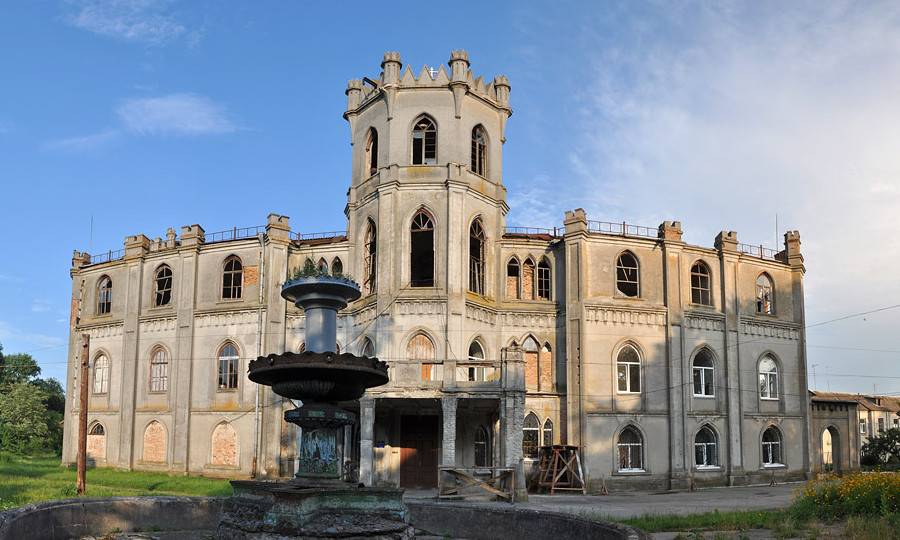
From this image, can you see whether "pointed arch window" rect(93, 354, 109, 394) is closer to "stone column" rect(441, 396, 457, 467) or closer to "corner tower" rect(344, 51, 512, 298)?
"corner tower" rect(344, 51, 512, 298)

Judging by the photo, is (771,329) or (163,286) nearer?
(771,329)

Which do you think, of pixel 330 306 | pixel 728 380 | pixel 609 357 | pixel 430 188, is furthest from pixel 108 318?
pixel 728 380

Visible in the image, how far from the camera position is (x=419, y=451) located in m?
30.9

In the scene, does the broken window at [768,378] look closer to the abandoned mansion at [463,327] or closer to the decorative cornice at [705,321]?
the abandoned mansion at [463,327]

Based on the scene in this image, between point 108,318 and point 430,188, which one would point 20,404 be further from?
point 430,188

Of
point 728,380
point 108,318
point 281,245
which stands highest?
point 281,245

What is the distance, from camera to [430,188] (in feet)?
102

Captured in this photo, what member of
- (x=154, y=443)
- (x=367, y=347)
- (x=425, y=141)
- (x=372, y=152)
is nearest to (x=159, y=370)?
(x=154, y=443)

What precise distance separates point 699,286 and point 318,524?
88.2 feet

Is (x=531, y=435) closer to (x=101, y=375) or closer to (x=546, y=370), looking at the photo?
(x=546, y=370)

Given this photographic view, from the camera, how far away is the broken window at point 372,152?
33.3 metres

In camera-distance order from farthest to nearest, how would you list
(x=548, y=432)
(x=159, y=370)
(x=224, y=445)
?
(x=159, y=370), (x=224, y=445), (x=548, y=432)

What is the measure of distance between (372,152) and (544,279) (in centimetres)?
907

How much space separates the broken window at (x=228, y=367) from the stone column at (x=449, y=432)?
476 inches
